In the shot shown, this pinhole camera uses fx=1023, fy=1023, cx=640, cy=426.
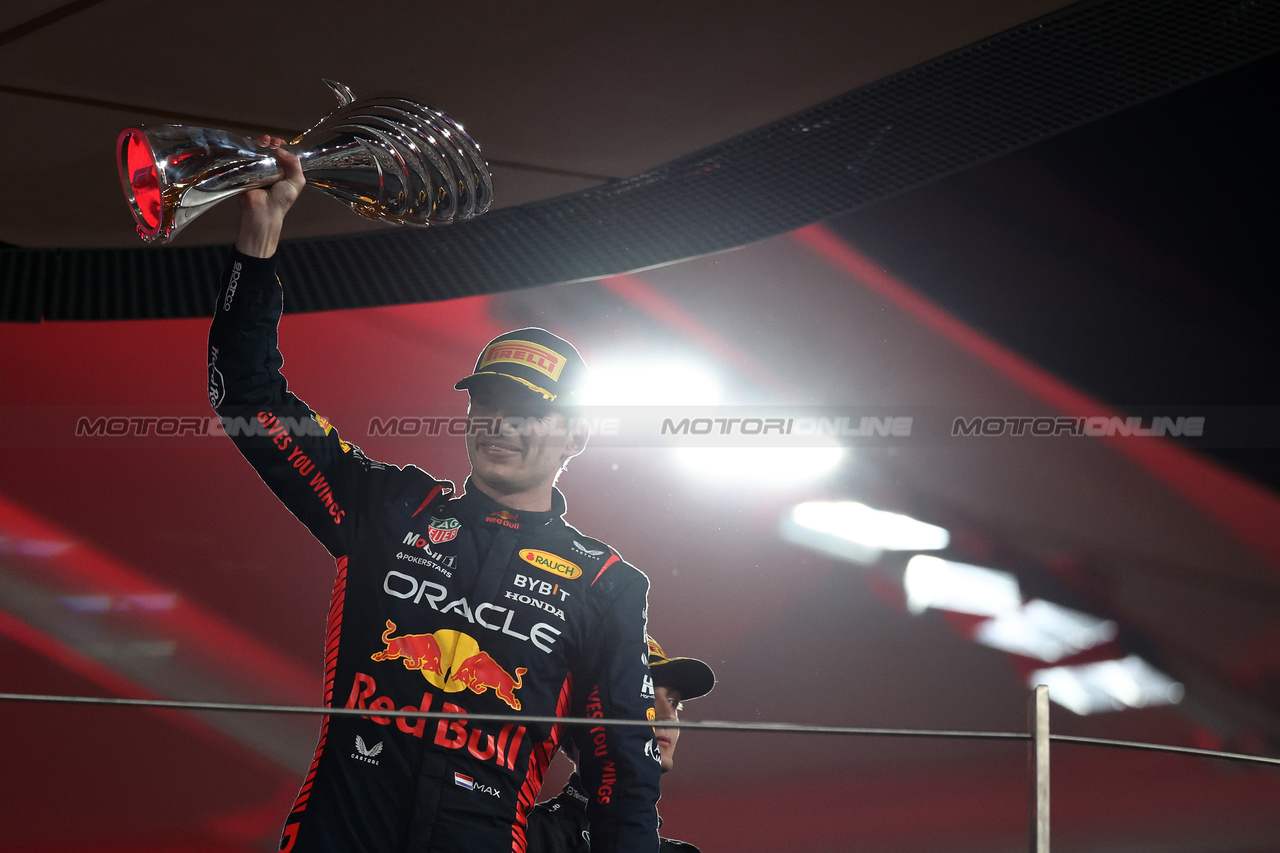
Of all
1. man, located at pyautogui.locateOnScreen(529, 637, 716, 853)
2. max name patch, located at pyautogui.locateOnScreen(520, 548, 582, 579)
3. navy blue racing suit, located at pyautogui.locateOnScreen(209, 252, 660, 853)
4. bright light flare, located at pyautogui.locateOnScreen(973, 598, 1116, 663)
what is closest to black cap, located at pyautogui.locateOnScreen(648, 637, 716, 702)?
man, located at pyautogui.locateOnScreen(529, 637, 716, 853)

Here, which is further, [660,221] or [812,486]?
[812,486]

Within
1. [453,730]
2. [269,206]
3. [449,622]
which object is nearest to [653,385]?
[449,622]

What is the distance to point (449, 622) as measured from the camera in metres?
1.58

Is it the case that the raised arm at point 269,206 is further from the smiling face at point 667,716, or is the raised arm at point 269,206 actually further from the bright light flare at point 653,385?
the smiling face at point 667,716

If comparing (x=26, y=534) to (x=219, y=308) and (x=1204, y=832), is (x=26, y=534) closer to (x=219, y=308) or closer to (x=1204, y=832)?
(x=219, y=308)

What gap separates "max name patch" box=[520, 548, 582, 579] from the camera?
5.46 ft

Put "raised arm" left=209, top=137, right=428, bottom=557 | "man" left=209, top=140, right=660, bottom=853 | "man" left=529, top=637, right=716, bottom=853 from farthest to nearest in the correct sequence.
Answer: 1. "man" left=529, top=637, right=716, bottom=853
2. "man" left=209, top=140, right=660, bottom=853
3. "raised arm" left=209, top=137, right=428, bottom=557

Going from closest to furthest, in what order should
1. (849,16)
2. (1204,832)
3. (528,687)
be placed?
(849,16)
(528,687)
(1204,832)

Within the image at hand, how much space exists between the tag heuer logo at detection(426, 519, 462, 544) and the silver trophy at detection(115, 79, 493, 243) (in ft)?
2.19

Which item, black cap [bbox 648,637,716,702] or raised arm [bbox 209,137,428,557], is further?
black cap [bbox 648,637,716,702]

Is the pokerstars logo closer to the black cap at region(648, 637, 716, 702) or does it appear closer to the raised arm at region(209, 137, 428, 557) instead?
the raised arm at region(209, 137, 428, 557)

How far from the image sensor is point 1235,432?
6.56 feet

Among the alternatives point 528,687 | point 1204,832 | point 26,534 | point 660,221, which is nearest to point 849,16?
→ point 660,221

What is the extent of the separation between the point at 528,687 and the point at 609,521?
18.3 inches
